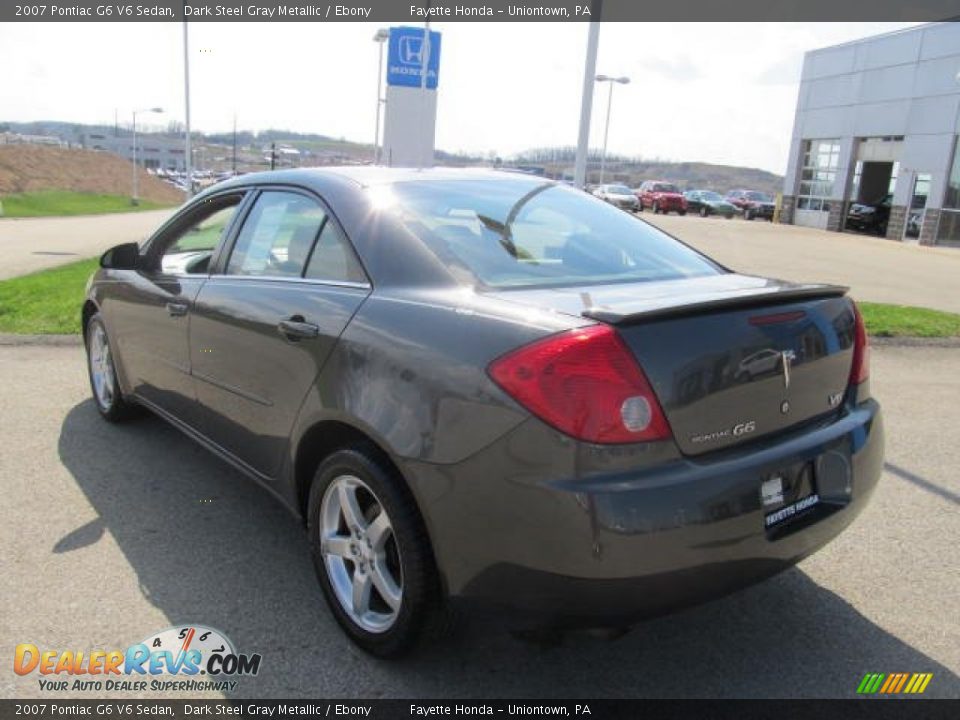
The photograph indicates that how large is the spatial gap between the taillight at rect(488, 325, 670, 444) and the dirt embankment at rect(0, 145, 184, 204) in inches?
1986

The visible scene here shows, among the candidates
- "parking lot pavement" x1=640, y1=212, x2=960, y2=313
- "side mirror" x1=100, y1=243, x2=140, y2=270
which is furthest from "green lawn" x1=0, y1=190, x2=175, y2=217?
"side mirror" x1=100, y1=243, x2=140, y2=270

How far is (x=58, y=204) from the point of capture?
4044 centimetres

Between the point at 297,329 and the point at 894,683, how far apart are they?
8.00ft

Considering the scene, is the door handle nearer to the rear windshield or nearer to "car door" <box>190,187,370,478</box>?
"car door" <box>190,187,370,478</box>

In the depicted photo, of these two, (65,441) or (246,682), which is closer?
(246,682)

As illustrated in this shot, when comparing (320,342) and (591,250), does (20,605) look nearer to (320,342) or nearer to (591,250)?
(320,342)

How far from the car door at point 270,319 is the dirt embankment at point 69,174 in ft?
159

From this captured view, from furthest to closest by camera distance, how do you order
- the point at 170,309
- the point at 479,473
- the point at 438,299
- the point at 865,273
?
1. the point at 865,273
2. the point at 170,309
3. the point at 438,299
4. the point at 479,473

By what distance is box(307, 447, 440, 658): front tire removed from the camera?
97.9 inches

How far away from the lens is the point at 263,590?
125 inches

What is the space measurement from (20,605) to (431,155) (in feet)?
65.8

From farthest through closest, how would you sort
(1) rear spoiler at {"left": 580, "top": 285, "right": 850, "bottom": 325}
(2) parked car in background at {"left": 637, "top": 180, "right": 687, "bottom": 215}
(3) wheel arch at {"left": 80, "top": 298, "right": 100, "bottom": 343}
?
(2) parked car in background at {"left": 637, "top": 180, "right": 687, "bottom": 215} → (3) wheel arch at {"left": 80, "top": 298, "right": 100, "bottom": 343} → (1) rear spoiler at {"left": 580, "top": 285, "right": 850, "bottom": 325}

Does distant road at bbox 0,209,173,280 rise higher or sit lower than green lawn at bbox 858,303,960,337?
lower

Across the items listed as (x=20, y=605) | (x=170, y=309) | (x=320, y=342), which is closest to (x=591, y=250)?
(x=320, y=342)
